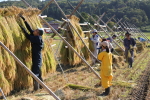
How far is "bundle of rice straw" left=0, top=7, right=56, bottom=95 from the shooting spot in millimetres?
5332

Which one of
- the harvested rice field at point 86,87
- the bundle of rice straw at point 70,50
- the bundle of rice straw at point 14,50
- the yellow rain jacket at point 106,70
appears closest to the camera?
the bundle of rice straw at point 14,50

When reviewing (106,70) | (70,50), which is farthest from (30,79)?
(70,50)

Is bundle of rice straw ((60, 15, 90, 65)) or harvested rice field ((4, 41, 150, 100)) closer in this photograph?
harvested rice field ((4, 41, 150, 100))

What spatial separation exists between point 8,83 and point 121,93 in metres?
2.79

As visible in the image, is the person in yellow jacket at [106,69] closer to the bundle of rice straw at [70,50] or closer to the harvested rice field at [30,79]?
the harvested rice field at [30,79]

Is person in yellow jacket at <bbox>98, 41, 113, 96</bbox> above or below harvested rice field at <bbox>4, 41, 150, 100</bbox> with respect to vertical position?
above

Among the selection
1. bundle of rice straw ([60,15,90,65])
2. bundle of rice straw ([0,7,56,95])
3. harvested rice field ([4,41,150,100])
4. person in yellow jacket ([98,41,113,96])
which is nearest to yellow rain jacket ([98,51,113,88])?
person in yellow jacket ([98,41,113,96])

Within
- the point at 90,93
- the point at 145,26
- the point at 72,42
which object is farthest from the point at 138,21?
the point at 90,93

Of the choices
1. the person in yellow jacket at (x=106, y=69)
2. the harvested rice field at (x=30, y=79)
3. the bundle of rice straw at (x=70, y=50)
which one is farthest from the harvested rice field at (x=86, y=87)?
the bundle of rice straw at (x=70, y=50)

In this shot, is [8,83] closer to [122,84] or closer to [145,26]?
[122,84]

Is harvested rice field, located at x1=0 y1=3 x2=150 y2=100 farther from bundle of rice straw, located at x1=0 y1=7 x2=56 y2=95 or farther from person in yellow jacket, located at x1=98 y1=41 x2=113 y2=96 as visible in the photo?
person in yellow jacket, located at x1=98 y1=41 x2=113 y2=96

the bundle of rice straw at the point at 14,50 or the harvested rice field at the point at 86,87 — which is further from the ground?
the bundle of rice straw at the point at 14,50

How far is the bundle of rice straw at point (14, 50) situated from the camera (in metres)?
5.33

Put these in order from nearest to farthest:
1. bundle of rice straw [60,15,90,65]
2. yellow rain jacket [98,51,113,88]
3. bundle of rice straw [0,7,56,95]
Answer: bundle of rice straw [0,7,56,95]
yellow rain jacket [98,51,113,88]
bundle of rice straw [60,15,90,65]
